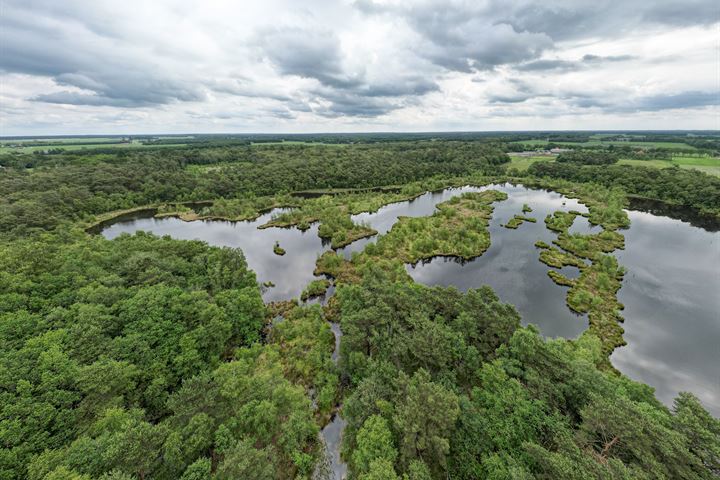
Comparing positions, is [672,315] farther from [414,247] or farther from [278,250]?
[278,250]

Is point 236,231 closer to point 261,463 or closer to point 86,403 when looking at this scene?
point 86,403

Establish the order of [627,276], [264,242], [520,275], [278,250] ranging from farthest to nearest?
[264,242]
[278,250]
[520,275]
[627,276]

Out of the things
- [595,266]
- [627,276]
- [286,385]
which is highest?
[286,385]

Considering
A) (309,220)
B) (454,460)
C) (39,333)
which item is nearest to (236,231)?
(309,220)

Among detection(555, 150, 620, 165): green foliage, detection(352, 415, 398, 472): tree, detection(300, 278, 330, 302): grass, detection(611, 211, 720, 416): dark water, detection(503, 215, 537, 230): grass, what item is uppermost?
detection(555, 150, 620, 165): green foliage

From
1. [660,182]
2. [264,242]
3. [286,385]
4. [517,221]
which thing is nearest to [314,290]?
[286,385]

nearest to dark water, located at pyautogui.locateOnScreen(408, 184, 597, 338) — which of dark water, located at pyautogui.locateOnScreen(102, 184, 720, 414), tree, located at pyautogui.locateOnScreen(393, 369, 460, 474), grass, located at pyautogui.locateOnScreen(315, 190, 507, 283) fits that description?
dark water, located at pyautogui.locateOnScreen(102, 184, 720, 414)

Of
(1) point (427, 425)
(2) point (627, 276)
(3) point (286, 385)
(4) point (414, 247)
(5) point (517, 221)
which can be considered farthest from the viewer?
(5) point (517, 221)

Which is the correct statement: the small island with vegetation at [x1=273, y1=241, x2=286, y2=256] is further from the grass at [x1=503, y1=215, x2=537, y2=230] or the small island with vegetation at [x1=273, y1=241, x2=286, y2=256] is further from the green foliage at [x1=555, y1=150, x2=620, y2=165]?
the green foliage at [x1=555, y1=150, x2=620, y2=165]
